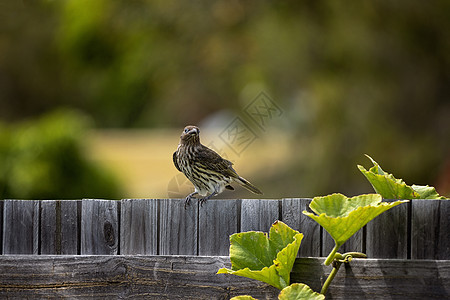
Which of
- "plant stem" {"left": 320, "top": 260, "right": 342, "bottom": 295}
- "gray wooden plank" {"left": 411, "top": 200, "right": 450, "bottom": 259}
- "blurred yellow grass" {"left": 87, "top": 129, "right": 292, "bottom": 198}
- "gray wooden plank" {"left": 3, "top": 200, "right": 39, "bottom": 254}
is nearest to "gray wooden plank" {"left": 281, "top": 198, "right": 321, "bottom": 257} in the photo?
"plant stem" {"left": 320, "top": 260, "right": 342, "bottom": 295}

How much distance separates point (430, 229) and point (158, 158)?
19775 mm

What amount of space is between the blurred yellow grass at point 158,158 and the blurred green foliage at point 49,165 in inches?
271

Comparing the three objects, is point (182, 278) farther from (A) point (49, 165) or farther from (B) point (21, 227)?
(A) point (49, 165)

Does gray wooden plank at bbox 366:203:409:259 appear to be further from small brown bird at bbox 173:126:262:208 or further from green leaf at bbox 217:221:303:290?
small brown bird at bbox 173:126:262:208

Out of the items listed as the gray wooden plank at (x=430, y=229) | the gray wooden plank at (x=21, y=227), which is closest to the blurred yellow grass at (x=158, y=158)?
the gray wooden plank at (x=21, y=227)

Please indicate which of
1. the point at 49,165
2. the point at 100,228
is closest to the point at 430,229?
the point at 100,228

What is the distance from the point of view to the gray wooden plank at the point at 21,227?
344 centimetres

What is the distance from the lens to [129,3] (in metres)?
11.7

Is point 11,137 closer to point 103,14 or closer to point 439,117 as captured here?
point 103,14

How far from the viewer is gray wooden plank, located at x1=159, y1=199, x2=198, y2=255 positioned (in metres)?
3.16

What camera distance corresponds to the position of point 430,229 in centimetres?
275

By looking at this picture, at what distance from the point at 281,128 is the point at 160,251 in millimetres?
18007

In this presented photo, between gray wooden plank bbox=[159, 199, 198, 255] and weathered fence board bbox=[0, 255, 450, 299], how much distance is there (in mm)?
74

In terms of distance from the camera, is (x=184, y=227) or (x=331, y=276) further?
(x=184, y=227)
